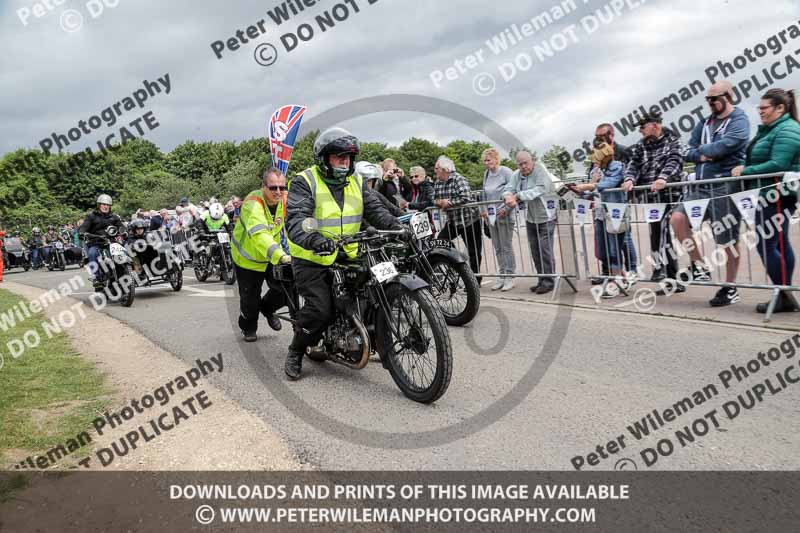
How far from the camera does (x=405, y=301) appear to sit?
14.2 ft

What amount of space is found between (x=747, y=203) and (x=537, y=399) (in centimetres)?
351

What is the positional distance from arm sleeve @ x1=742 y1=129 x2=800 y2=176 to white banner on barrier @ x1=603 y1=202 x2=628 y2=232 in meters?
1.71

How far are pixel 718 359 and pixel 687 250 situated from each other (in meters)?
2.35

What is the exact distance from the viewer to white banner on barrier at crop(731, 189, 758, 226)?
6043 mm

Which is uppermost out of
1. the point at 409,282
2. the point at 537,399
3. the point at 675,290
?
the point at 409,282

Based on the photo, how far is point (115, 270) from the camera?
10969 mm

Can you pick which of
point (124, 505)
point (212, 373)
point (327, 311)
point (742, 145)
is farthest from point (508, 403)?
point (742, 145)

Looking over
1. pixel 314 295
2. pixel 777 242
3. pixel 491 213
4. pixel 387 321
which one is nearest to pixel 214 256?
pixel 491 213

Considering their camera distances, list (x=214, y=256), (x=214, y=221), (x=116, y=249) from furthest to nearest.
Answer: (x=214, y=221), (x=214, y=256), (x=116, y=249)

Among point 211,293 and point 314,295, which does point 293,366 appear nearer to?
point 314,295

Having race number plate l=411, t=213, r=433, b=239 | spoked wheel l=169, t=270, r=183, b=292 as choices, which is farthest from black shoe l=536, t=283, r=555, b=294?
spoked wheel l=169, t=270, r=183, b=292

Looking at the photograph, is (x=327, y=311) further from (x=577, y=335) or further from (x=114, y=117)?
(x=114, y=117)

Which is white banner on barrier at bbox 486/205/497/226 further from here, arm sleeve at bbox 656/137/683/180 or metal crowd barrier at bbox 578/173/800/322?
arm sleeve at bbox 656/137/683/180

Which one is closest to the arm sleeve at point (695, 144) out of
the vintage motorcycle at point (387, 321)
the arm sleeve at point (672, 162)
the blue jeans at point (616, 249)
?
the arm sleeve at point (672, 162)
